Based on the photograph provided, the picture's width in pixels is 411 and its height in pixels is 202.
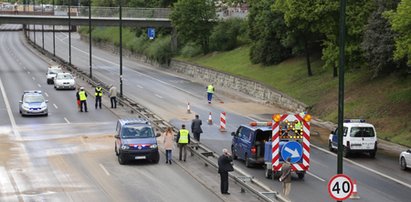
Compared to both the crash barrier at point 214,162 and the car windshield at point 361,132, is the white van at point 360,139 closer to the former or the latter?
the car windshield at point 361,132

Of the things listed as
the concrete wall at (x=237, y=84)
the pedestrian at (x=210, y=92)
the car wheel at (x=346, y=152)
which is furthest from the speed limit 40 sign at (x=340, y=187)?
the pedestrian at (x=210, y=92)

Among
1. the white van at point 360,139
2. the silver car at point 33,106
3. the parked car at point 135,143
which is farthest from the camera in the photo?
the silver car at point 33,106

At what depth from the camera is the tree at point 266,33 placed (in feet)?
197

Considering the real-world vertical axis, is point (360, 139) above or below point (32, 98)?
below

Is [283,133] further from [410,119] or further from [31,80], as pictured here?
[31,80]

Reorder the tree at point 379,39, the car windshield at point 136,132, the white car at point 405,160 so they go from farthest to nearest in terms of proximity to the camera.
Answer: the tree at point 379,39
the car windshield at point 136,132
the white car at point 405,160

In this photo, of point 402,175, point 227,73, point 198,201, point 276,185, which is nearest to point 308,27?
point 227,73

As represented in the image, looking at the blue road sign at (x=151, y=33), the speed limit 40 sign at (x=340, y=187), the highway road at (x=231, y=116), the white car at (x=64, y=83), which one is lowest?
the highway road at (x=231, y=116)

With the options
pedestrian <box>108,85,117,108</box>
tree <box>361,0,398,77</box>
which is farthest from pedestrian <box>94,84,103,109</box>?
tree <box>361,0,398,77</box>

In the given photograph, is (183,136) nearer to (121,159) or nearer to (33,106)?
(121,159)

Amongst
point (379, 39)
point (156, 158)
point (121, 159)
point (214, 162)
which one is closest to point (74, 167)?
point (121, 159)

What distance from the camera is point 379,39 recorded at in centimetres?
4050

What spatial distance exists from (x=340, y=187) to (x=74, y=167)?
1441 centimetres

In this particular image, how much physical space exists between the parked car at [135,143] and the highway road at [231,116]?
3.61 meters
